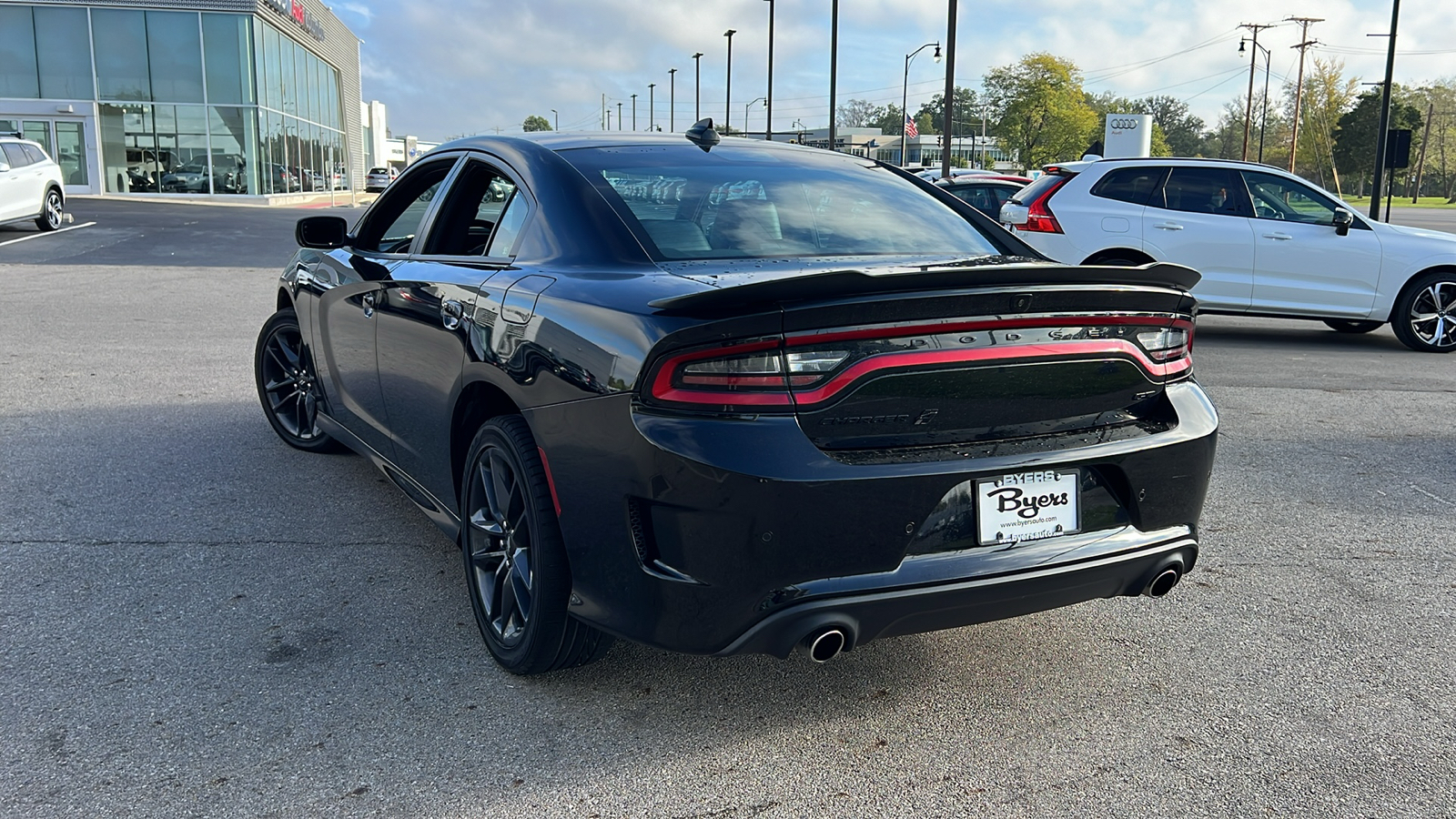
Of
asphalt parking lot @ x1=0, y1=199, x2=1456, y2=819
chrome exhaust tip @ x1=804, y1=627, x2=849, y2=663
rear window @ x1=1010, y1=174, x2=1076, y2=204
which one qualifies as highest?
rear window @ x1=1010, y1=174, x2=1076, y2=204

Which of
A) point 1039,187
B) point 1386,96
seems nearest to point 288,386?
point 1039,187

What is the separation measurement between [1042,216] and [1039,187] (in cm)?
49

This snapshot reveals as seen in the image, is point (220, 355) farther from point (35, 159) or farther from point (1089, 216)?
point (35, 159)

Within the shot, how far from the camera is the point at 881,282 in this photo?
2627 mm

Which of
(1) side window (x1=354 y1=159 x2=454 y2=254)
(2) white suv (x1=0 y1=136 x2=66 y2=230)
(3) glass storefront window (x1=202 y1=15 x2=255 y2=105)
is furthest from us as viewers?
(3) glass storefront window (x1=202 y1=15 x2=255 y2=105)

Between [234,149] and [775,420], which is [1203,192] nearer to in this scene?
Answer: [775,420]

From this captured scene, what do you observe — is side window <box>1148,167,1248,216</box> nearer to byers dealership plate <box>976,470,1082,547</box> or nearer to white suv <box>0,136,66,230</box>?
byers dealership plate <box>976,470,1082,547</box>

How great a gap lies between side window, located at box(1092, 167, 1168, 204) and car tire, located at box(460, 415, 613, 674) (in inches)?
364

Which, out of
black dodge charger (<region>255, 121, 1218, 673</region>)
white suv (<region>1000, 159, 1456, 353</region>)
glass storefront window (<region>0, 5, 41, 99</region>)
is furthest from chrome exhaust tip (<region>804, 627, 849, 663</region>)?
glass storefront window (<region>0, 5, 41, 99</region>)

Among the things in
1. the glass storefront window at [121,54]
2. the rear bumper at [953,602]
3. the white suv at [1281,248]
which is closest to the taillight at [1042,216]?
the white suv at [1281,248]

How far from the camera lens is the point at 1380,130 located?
2389cm

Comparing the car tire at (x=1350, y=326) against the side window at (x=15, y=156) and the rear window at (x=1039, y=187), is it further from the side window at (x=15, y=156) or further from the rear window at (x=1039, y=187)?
the side window at (x=15, y=156)

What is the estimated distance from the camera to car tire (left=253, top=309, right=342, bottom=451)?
5.77m

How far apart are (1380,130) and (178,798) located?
87.4ft
